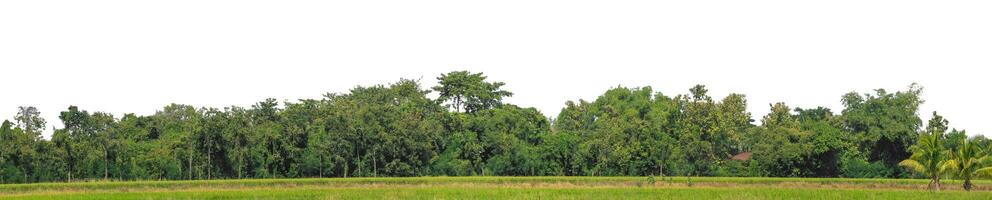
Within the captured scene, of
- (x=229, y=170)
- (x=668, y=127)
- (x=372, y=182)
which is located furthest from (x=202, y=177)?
(x=668, y=127)

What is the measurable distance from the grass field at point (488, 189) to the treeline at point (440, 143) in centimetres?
1049

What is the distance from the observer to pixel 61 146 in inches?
2368

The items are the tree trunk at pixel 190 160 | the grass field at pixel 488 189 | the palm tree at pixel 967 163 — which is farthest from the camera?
the tree trunk at pixel 190 160

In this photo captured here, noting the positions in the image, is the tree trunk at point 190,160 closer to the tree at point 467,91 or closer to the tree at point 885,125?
the tree at point 467,91

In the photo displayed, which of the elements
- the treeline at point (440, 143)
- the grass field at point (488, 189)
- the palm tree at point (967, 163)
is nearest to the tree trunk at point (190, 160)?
the treeline at point (440, 143)

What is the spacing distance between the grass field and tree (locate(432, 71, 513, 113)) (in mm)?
28764

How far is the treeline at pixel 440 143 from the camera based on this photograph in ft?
206

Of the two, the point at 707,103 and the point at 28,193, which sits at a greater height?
the point at 707,103

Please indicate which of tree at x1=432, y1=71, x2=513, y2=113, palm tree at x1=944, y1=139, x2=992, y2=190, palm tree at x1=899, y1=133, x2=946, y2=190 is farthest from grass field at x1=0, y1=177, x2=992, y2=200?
tree at x1=432, y1=71, x2=513, y2=113

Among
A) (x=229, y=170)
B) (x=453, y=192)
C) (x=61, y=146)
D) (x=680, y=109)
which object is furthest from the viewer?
Result: (x=680, y=109)

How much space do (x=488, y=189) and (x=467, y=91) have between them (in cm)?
3788

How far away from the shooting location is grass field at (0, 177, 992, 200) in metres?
40.1

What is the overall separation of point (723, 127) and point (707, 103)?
6.86ft

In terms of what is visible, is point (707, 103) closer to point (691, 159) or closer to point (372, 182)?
point (691, 159)
